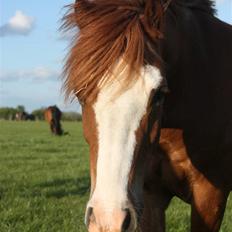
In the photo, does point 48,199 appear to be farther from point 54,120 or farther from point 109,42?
point 54,120

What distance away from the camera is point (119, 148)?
2.58 meters

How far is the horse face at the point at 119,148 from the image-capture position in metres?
2.49

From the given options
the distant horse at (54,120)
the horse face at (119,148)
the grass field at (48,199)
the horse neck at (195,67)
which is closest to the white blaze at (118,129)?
the horse face at (119,148)

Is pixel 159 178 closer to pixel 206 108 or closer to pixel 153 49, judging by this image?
pixel 206 108

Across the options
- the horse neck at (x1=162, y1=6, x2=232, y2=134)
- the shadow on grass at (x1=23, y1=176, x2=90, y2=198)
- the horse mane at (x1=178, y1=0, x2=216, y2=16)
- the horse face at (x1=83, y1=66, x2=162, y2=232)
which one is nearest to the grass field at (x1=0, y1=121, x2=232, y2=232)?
the shadow on grass at (x1=23, y1=176, x2=90, y2=198)

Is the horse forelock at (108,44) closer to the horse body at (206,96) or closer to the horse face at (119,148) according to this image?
the horse face at (119,148)

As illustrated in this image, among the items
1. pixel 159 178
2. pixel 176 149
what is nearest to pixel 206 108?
pixel 176 149

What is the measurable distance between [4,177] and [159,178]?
6.76 metres

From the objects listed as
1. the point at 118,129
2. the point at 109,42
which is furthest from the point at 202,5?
the point at 118,129

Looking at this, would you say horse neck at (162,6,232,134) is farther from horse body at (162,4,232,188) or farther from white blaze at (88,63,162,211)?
white blaze at (88,63,162,211)

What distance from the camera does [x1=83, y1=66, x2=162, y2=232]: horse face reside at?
2490 millimetres

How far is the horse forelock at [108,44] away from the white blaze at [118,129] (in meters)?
0.06

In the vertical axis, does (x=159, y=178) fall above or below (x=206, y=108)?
below

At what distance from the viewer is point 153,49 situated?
2.78m
